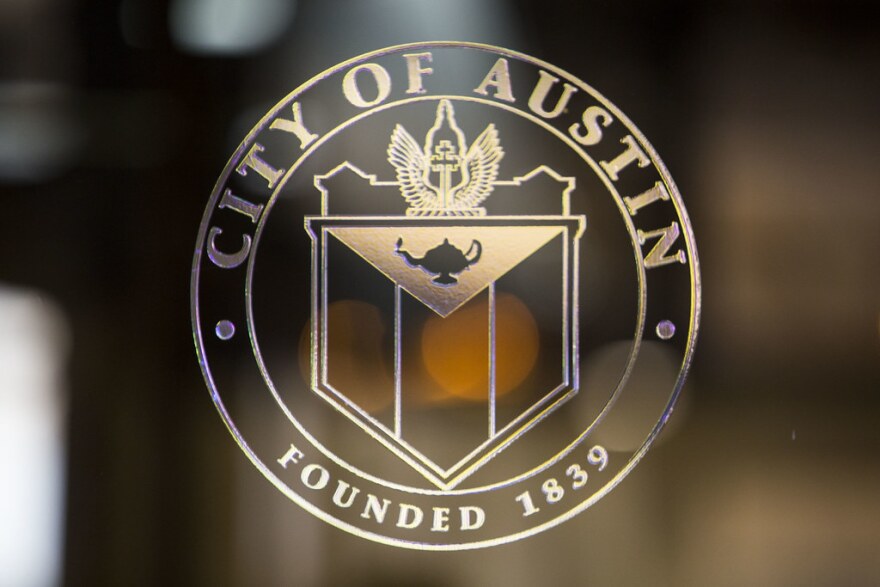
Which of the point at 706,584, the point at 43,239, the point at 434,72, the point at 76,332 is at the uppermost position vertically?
the point at 434,72

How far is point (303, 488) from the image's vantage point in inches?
81.5

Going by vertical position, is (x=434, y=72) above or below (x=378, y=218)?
above

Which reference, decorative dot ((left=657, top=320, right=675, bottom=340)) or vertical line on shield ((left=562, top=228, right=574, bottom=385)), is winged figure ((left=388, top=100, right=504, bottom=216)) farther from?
decorative dot ((left=657, top=320, right=675, bottom=340))

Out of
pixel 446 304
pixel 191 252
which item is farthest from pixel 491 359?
pixel 191 252

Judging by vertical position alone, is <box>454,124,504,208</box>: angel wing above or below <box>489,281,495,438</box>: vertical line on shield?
above

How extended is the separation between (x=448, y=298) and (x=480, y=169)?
31cm

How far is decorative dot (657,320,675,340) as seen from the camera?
2.04m

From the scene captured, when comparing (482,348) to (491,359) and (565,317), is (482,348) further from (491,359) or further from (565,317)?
(565,317)

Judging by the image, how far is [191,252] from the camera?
6.92ft

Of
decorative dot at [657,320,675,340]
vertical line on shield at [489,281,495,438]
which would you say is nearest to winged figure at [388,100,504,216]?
vertical line on shield at [489,281,495,438]

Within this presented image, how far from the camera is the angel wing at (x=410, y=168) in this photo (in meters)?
2.06

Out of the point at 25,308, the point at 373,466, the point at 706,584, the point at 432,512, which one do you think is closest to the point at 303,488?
the point at 373,466

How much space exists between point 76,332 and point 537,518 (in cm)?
119

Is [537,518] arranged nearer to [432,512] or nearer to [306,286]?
[432,512]
